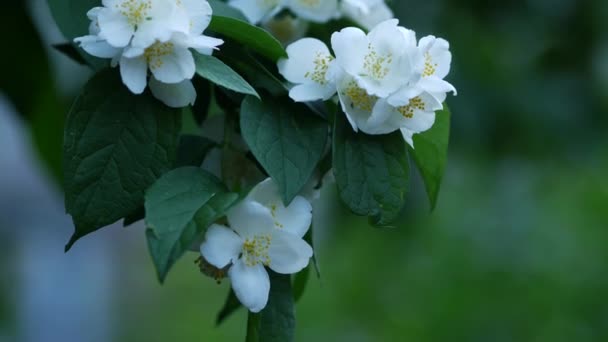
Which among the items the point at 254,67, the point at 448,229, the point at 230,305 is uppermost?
the point at 254,67

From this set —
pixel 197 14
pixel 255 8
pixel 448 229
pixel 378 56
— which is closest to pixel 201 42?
pixel 197 14

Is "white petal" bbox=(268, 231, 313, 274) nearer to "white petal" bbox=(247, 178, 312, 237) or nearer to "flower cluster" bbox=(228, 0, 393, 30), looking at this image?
"white petal" bbox=(247, 178, 312, 237)

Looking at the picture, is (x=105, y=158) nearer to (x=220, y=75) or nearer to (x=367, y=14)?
(x=220, y=75)

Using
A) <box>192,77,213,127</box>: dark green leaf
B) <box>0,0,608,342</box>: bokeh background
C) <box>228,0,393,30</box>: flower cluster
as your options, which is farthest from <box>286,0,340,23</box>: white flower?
<box>0,0,608,342</box>: bokeh background

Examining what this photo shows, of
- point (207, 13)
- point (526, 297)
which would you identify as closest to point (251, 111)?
point (207, 13)

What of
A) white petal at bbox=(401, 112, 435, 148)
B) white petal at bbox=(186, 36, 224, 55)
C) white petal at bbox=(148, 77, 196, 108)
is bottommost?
white petal at bbox=(401, 112, 435, 148)

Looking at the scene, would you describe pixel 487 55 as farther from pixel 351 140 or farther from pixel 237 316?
pixel 237 316

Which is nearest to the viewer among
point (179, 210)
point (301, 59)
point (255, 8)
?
point (179, 210)
